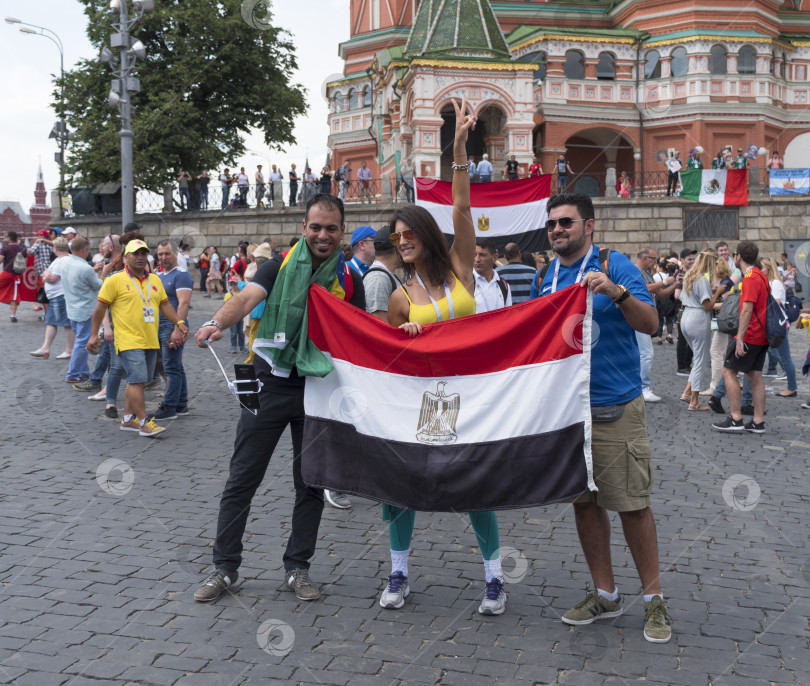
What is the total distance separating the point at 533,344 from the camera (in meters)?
4.42

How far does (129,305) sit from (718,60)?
3954 cm

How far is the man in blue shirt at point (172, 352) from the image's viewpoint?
9.93m

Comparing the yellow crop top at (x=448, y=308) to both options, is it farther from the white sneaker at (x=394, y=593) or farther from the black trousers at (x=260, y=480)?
the white sneaker at (x=394, y=593)

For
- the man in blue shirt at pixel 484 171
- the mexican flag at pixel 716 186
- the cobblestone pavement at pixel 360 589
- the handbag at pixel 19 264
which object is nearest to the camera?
the cobblestone pavement at pixel 360 589

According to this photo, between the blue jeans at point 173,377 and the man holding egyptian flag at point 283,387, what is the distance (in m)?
5.37

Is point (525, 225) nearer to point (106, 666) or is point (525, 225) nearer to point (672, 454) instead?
point (672, 454)

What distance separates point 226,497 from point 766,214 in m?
32.4

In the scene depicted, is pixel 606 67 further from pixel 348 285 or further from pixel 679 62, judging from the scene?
pixel 348 285

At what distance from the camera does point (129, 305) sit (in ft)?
29.6

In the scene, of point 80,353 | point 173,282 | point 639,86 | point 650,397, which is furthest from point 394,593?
point 639,86

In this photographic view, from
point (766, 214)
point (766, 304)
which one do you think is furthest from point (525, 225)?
point (766, 214)

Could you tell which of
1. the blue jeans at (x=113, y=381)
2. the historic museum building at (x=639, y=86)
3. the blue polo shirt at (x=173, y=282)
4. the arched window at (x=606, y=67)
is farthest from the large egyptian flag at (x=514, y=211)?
the arched window at (x=606, y=67)

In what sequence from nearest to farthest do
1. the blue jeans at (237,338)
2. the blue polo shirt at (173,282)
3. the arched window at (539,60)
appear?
the blue polo shirt at (173,282), the blue jeans at (237,338), the arched window at (539,60)

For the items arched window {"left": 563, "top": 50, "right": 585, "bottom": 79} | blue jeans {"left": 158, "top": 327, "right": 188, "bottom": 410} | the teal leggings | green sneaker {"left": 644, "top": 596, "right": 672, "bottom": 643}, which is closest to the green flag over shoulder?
the teal leggings
